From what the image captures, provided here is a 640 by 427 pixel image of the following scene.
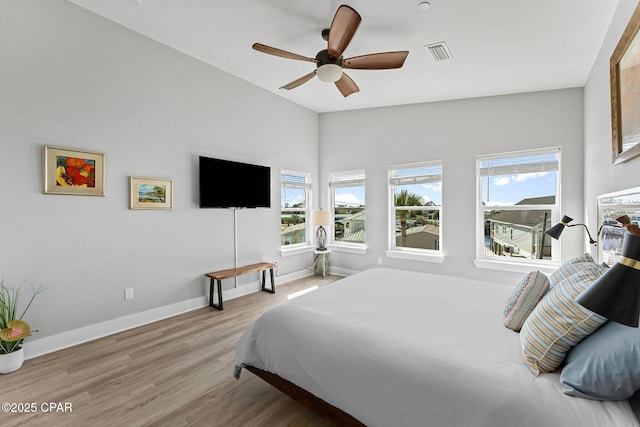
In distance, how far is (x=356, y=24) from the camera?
85.0 inches

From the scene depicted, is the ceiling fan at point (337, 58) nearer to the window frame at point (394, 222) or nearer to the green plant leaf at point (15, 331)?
the window frame at point (394, 222)

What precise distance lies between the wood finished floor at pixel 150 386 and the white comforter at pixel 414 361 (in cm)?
28

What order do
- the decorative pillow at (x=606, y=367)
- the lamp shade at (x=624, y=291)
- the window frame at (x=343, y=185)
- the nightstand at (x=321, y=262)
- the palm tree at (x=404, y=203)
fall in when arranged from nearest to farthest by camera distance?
the lamp shade at (x=624, y=291) < the decorative pillow at (x=606, y=367) < the palm tree at (x=404, y=203) < the nightstand at (x=321, y=262) < the window frame at (x=343, y=185)

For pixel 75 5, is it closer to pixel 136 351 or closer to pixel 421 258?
pixel 136 351

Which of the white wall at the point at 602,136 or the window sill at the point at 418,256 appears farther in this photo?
the window sill at the point at 418,256

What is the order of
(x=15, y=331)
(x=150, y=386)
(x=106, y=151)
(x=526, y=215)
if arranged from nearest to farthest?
(x=150, y=386)
(x=15, y=331)
(x=106, y=151)
(x=526, y=215)

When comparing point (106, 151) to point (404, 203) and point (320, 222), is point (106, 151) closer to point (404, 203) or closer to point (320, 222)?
point (320, 222)

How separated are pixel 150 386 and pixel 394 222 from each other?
4.05 metres

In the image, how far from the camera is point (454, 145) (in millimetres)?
4316

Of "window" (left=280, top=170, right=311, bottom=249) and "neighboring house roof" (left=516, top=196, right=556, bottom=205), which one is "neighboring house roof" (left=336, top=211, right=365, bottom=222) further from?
"neighboring house roof" (left=516, top=196, right=556, bottom=205)

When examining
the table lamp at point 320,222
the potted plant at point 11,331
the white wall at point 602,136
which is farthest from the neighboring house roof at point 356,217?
the potted plant at point 11,331

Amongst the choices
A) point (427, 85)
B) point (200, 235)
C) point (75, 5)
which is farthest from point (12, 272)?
point (427, 85)

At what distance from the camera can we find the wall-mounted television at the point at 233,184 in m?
3.77

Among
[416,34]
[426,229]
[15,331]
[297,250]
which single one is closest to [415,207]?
[426,229]
